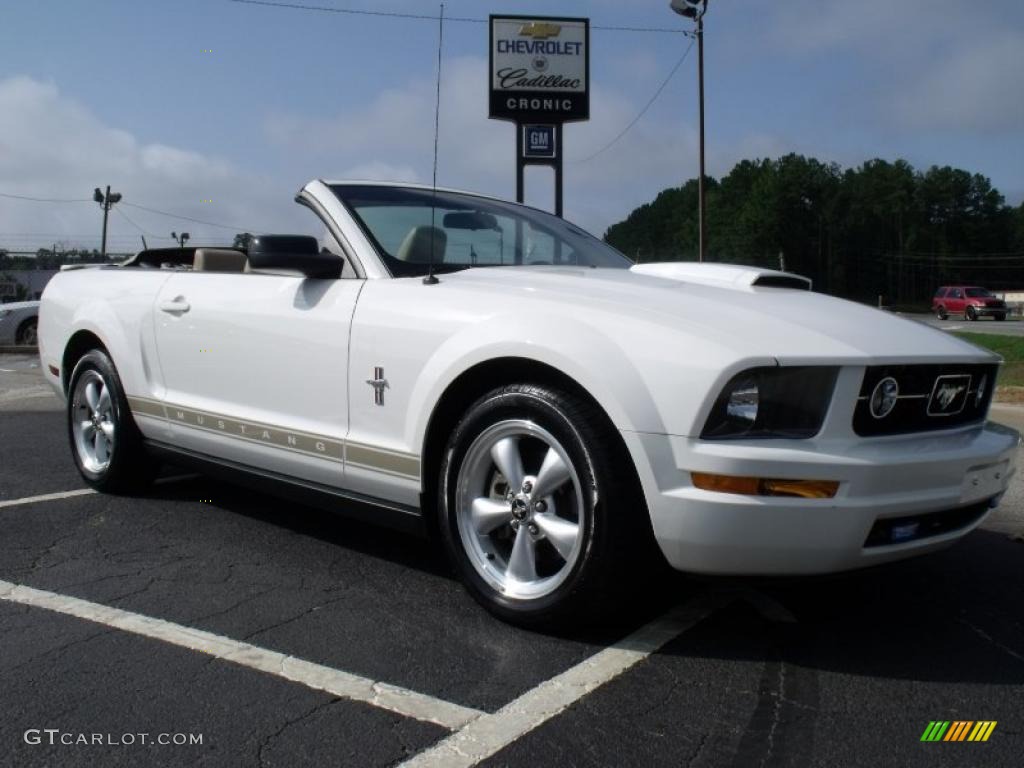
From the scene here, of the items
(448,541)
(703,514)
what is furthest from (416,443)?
(703,514)

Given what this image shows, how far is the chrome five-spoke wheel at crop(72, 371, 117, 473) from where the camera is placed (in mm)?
4742

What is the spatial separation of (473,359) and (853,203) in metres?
114

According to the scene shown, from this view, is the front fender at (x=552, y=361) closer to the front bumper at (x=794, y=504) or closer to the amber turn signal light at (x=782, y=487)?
the front bumper at (x=794, y=504)

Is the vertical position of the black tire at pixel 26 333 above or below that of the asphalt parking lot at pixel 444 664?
above

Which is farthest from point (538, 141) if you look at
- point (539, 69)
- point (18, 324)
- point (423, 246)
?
point (423, 246)

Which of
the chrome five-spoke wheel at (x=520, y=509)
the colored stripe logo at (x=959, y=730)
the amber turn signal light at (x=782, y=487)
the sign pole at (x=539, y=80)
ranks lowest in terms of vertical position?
the colored stripe logo at (x=959, y=730)

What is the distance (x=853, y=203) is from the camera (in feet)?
354

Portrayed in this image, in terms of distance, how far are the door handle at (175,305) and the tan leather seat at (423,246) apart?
1.11 m

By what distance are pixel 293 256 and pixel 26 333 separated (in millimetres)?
16782

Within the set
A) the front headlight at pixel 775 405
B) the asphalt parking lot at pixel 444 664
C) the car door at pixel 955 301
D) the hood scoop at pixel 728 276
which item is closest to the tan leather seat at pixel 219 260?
the asphalt parking lot at pixel 444 664

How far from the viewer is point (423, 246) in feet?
12.0

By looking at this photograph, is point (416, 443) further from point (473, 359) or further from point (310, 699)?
point (310, 699)

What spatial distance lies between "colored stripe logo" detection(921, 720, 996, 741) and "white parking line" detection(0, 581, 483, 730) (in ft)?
3.57

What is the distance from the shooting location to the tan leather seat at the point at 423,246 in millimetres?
3600
